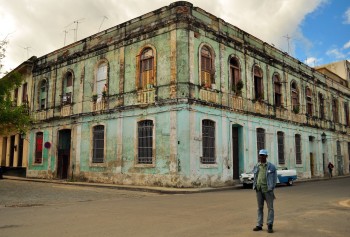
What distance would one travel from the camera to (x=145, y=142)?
61.6ft

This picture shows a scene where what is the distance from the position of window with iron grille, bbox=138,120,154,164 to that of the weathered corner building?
0.18 feet

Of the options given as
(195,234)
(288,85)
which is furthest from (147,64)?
(195,234)

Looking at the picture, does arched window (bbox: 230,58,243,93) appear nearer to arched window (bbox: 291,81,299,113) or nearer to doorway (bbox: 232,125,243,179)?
doorway (bbox: 232,125,243,179)

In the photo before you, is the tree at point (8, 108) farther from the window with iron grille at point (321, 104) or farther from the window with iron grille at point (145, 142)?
the window with iron grille at point (321, 104)

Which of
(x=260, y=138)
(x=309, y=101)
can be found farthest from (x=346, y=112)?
(x=260, y=138)

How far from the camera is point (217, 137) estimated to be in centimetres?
1902

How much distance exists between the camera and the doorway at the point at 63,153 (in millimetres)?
23897

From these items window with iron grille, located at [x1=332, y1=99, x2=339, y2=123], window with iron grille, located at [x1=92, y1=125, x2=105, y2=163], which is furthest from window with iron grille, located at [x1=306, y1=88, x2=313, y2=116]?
window with iron grille, located at [x1=92, y1=125, x2=105, y2=163]

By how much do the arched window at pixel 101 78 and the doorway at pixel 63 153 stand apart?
168 inches

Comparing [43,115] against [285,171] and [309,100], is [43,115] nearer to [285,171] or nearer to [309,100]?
[285,171]

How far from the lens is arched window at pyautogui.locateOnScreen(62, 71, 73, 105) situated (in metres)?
24.1

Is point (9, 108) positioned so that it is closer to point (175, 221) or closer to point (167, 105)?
point (167, 105)

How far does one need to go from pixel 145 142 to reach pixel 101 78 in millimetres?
6018

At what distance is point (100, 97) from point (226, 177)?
9.37 m
